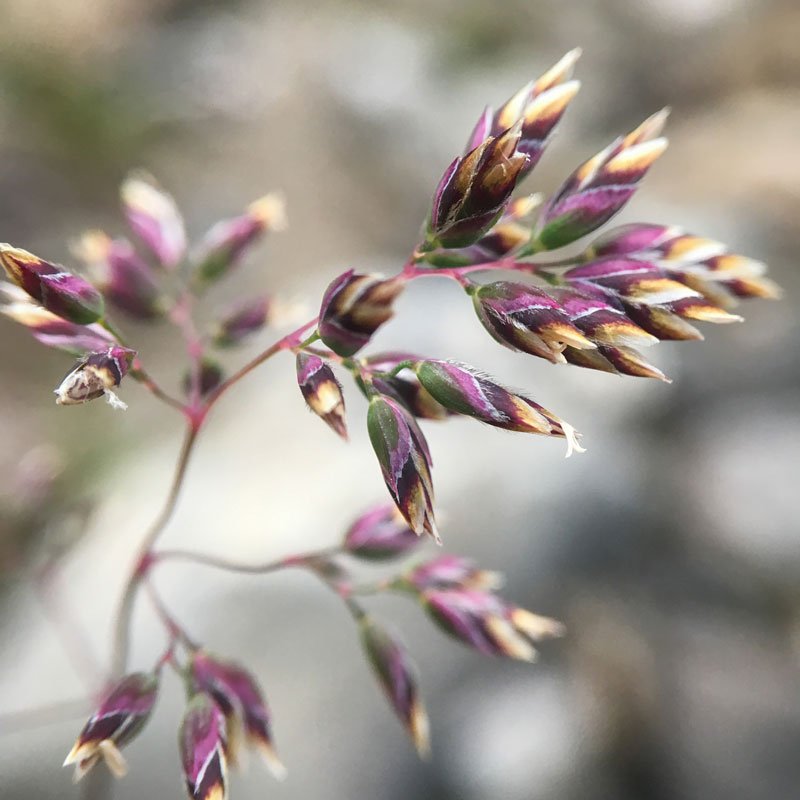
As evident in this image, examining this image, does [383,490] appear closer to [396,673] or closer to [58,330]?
[396,673]

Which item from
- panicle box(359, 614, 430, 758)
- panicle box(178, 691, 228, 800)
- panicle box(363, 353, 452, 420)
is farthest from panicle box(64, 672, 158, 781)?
panicle box(363, 353, 452, 420)

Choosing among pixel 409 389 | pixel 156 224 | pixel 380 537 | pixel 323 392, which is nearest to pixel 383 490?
pixel 380 537

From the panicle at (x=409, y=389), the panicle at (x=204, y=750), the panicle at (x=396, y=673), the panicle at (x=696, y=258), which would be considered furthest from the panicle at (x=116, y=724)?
the panicle at (x=696, y=258)

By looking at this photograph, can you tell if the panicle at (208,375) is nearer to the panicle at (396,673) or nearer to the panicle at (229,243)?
the panicle at (229,243)

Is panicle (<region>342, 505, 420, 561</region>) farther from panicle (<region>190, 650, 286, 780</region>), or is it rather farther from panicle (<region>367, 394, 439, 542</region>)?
panicle (<region>367, 394, 439, 542</region>)

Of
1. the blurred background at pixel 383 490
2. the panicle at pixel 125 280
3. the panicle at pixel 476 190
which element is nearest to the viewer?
the panicle at pixel 476 190

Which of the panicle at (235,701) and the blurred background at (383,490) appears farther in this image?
the blurred background at (383,490)

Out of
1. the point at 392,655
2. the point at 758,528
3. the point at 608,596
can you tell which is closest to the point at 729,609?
the point at 758,528
